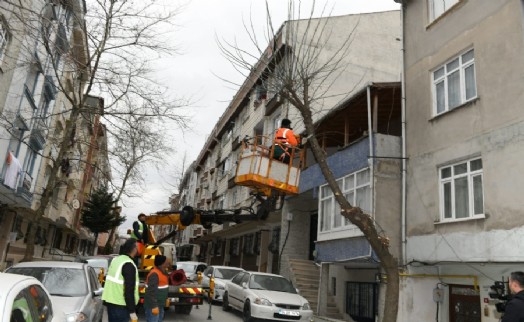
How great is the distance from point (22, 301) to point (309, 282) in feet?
50.5

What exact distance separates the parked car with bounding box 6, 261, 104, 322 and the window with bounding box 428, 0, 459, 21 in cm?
1233

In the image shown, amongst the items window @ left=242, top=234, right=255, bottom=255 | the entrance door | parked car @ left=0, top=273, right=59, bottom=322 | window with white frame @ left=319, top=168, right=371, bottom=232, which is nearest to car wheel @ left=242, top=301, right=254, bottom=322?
window with white frame @ left=319, top=168, right=371, bottom=232

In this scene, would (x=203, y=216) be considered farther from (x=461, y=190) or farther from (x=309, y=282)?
(x=309, y=282)

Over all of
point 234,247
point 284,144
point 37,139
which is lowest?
point 234,247

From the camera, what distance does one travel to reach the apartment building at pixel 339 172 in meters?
13.5

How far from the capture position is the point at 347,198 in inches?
587

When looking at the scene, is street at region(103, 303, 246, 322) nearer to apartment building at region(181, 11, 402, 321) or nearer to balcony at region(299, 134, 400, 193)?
apartment building at region(181, 11, 402, 321)

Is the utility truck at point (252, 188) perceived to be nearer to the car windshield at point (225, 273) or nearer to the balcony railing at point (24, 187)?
the car windshield at point (225, 273)

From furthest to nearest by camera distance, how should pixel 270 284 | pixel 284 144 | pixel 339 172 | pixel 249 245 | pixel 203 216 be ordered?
pixel 249 245
pixel 339 172
pixel 270 284
pixel 203 216
pixel 284 144

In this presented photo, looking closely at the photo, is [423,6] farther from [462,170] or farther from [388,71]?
[388,71]

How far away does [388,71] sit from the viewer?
2288cm

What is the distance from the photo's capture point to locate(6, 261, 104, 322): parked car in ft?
23.2

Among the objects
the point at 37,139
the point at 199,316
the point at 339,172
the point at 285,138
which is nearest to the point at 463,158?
the point at 285,138

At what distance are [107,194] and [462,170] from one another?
35545 millimetres
